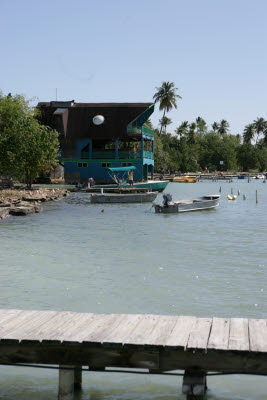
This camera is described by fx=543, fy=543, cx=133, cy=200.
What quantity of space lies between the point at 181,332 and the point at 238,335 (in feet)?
2.49

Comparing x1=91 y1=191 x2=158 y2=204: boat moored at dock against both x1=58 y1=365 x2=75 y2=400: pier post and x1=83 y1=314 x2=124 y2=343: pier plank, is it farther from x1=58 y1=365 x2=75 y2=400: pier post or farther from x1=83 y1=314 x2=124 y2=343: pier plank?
x1=58 y1=365 x2=75 y2=400: pier post

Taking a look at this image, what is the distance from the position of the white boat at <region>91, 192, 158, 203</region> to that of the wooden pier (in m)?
43.1

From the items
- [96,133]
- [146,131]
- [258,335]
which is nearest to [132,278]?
[258,335]

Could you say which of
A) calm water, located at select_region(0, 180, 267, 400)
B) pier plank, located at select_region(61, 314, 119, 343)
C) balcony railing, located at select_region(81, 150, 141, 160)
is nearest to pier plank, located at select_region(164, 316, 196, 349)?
pier plank, located at select_region(61, 314, 119, 343)

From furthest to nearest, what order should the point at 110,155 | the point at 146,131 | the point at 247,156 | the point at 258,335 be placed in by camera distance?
the point at 247,156
the point at 146,131
the point at 110,155
the point at 258,335

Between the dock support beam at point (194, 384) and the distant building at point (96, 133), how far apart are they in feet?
212

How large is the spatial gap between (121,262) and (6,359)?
12316mm

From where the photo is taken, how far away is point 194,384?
712 cm

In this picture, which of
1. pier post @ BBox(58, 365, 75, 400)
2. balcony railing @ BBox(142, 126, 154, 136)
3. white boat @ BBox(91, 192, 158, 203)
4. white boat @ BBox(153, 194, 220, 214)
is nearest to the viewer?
pier post @ BBox(58, 365, 75, 400)

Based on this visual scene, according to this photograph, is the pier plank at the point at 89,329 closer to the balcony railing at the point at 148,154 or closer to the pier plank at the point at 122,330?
the pier plank at the point at 122,330

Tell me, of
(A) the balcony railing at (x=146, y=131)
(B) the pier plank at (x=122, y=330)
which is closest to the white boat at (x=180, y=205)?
(A) the balcony railing at (x=146, y=131)

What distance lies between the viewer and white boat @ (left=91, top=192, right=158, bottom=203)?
5075cm

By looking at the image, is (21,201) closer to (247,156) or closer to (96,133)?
(96,133)

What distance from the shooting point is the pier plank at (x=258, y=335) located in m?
6.82
